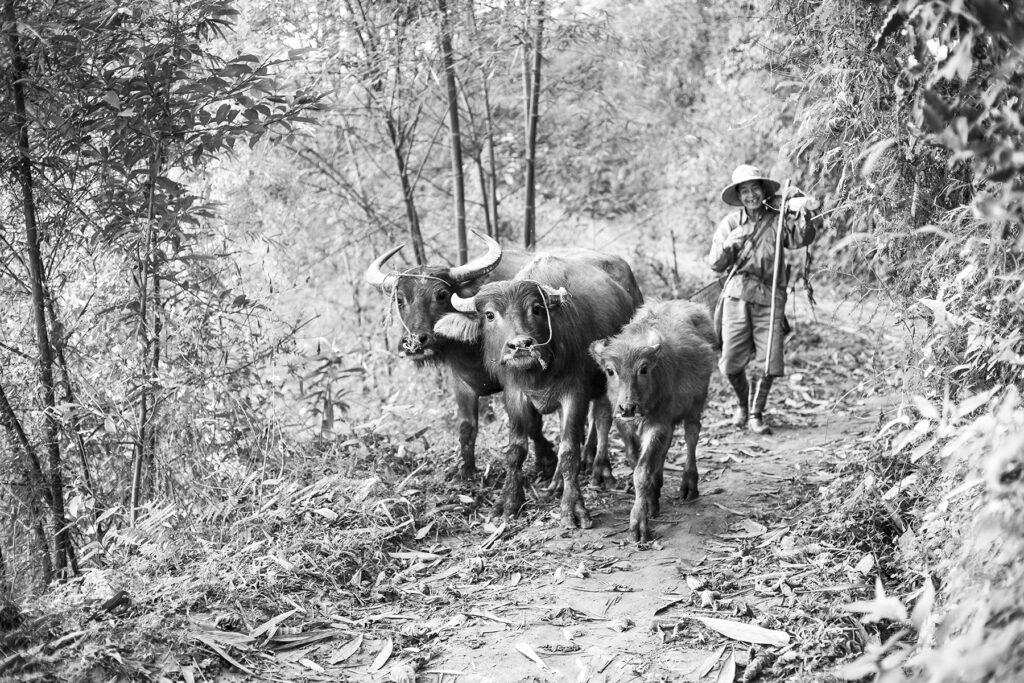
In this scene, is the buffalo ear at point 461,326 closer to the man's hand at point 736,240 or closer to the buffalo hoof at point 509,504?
the buffalo hoof at point 509,504

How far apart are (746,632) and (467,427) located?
294 centimetres

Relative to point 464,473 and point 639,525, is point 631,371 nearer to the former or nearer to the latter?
Result: point 639,525

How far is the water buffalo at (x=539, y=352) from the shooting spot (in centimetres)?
583

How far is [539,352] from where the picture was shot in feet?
18.9

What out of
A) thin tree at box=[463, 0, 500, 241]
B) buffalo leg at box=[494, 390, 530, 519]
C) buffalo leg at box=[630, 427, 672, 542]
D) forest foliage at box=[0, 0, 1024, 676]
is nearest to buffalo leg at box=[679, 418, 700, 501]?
buffalo leg at box=[630, 427, 672, 542]

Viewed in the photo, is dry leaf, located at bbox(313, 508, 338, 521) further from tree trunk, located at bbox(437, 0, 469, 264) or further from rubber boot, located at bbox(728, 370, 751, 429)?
rubber boot, located at bbox(728, 370, 751, 429)

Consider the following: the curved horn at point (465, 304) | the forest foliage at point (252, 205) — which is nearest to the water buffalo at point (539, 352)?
the curved horn at point (465, 304)

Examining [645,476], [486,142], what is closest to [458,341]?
[645,476]

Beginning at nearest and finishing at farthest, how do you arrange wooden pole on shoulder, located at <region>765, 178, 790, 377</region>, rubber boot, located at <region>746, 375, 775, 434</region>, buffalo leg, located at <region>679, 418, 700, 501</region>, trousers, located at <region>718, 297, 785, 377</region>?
buffalo leg, located at <region>679, 418, 700, 501</region> → wooden pole on shoulder, located at <region>765, 178, 790, 377</region> → trousers, located at <region>718, 297, 785, 377</region> → rubber boot, located at <region>746, 375, 775, 434</region>

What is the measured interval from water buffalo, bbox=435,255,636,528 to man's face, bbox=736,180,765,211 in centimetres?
203

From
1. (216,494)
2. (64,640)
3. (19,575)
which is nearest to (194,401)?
(216,494)

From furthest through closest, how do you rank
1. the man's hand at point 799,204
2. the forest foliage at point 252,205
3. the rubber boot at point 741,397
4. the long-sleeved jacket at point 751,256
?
the rubber boot at point 741,397 < the long-sleeved jacket at point 751,256 < the man's hand at point 799,204 < the forest foliage at point 252,205

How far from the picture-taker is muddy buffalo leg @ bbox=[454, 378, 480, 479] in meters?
6.76

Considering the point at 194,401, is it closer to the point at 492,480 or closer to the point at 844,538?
the point at 492,480
